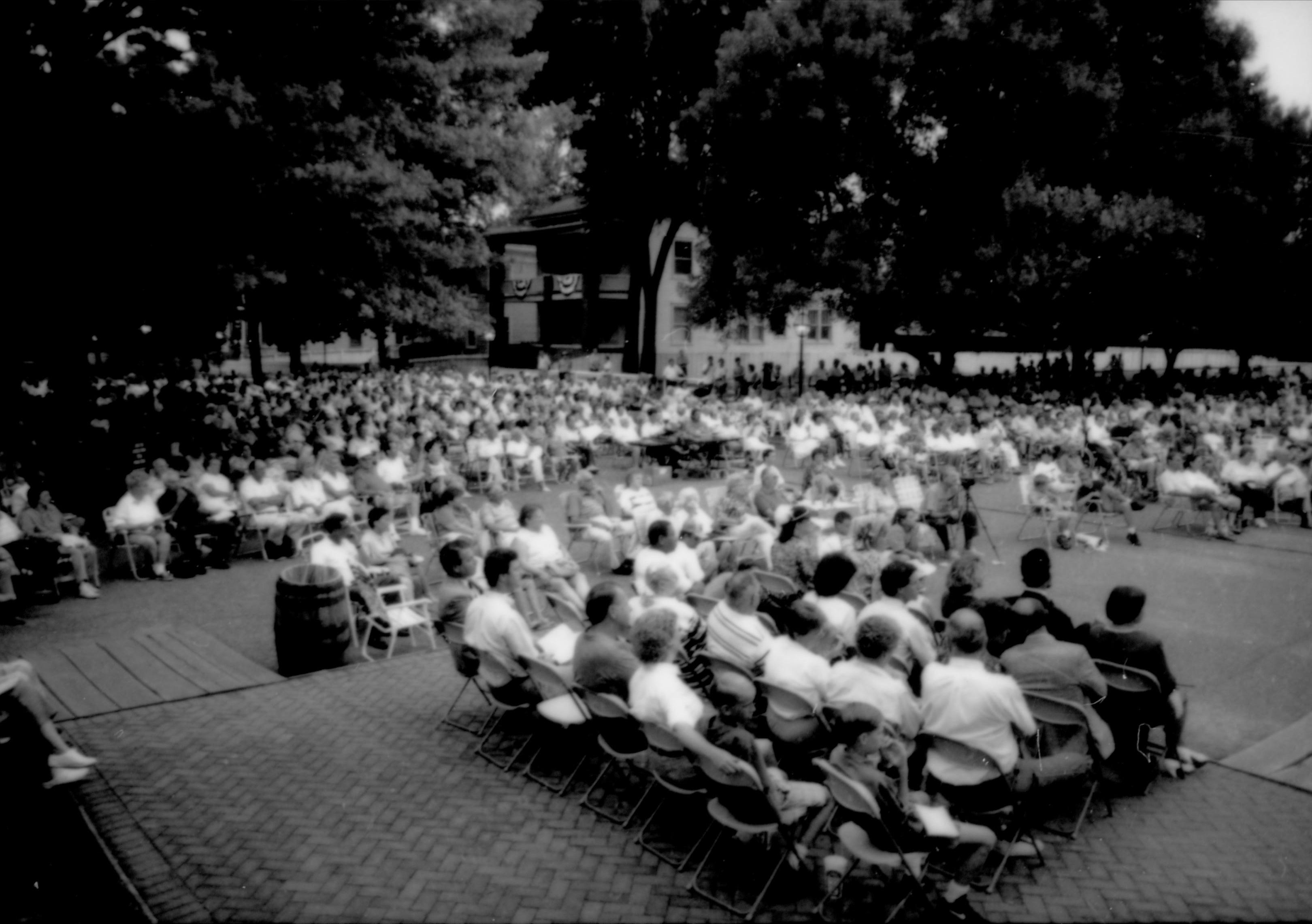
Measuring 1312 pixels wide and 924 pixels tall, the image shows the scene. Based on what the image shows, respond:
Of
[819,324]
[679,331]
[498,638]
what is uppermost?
[819,324]

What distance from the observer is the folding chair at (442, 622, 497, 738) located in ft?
20.9

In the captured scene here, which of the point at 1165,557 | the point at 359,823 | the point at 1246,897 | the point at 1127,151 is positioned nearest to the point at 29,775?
the point at 359,823

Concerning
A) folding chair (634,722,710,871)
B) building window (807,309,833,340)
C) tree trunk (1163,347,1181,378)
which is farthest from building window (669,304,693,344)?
folding chair (634,722,710,871)

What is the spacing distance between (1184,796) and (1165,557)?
23.9 ft

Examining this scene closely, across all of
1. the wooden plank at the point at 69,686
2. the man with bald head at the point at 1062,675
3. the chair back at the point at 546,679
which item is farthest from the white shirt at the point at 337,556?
the man with bald head at the point at 1062,675

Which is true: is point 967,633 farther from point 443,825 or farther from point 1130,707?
point 443,825

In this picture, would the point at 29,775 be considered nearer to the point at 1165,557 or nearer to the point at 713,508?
the point at 713,508

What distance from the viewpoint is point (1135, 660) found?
222 inches

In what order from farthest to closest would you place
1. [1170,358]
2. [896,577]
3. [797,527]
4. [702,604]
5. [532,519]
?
[1170,358] → [532,519] → [797,527] → [702,604] → [896,577]

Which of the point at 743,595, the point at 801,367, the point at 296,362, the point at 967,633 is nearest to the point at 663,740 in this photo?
the point at 743,595

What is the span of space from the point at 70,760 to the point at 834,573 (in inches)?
200

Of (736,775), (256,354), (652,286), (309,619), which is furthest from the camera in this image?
(256,354)

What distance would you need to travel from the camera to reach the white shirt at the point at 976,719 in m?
4.66

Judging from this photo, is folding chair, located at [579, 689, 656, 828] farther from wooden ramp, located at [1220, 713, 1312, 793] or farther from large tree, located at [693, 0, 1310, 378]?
large tree, located at [693, 0, 1310, 378]
